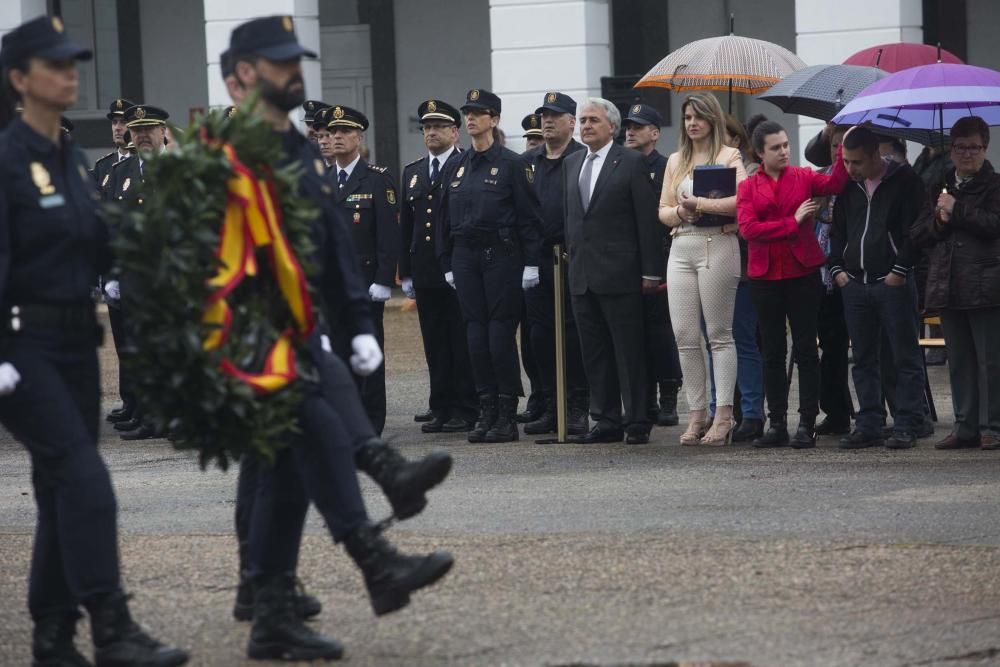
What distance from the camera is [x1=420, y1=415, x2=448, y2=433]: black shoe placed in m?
12.2

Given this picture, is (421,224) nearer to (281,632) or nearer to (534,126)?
(534,126)

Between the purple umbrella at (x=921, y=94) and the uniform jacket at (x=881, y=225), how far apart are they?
15.1 inches

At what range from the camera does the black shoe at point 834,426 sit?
37.1 feet

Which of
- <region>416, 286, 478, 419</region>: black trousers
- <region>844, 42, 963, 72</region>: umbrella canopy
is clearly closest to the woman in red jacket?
<region>416, 286, 478, 419</region>: black trousers

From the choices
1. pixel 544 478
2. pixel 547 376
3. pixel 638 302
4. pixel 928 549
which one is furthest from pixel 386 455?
pixel 547 376

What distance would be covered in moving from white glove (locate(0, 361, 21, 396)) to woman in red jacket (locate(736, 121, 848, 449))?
5.73 metres

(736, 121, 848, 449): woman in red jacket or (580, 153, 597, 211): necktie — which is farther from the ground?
(580, 153, 597, 211): necktie

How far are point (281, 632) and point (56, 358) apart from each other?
1.03 m

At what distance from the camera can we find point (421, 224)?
39.8 ft

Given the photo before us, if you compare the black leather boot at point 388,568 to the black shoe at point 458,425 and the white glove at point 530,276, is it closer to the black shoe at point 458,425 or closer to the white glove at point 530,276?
the white glove at point 530,276

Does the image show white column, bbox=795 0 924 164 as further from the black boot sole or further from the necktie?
the black boot sole

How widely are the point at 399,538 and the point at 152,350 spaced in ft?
8.19

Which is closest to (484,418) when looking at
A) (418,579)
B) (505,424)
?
(505,424)

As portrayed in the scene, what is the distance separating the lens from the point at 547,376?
12.0 m
